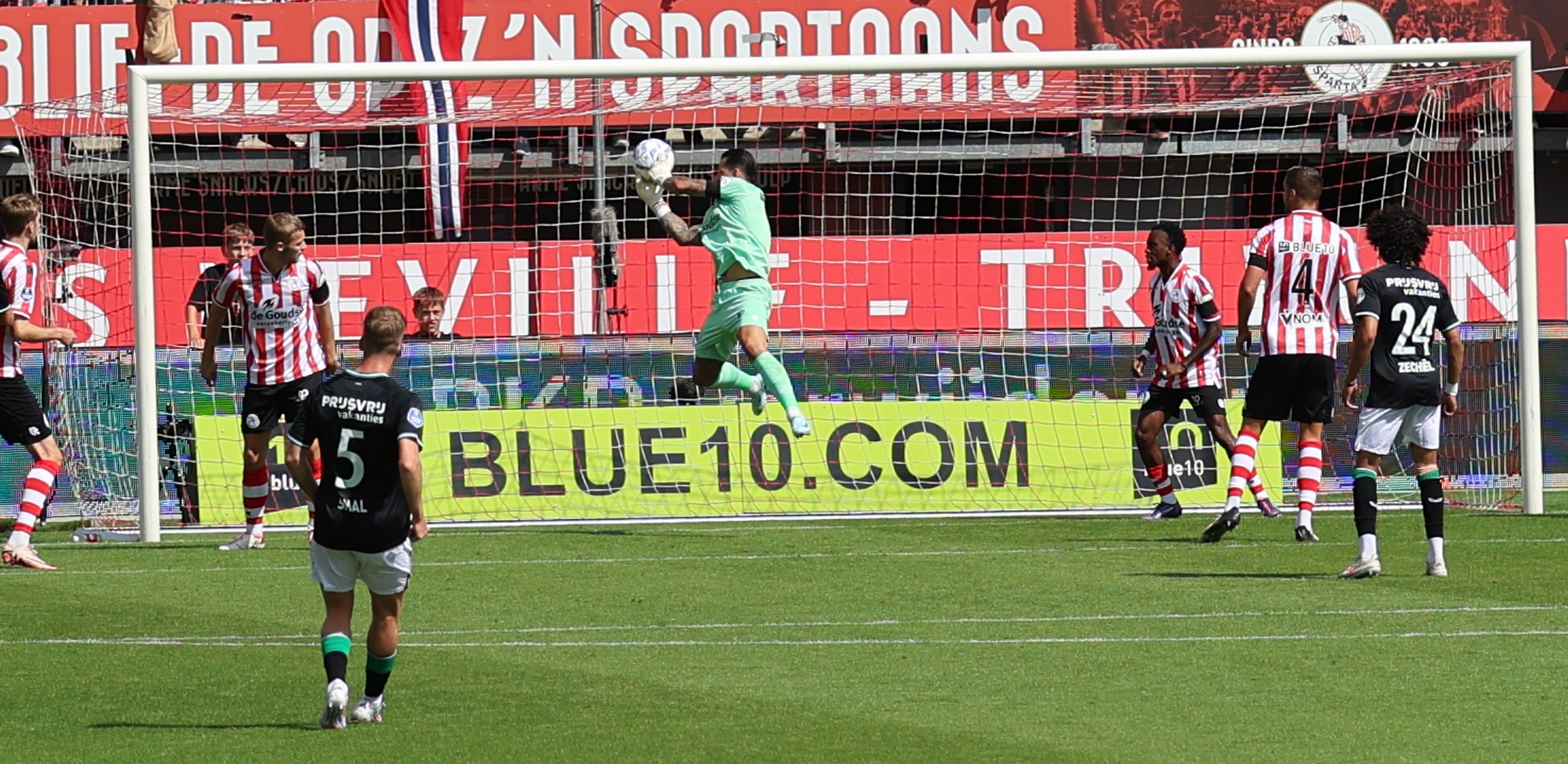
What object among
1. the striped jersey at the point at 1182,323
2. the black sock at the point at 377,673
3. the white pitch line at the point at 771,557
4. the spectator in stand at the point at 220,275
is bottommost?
the white pitch line at the point at 771,557

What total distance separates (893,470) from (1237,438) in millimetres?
3405

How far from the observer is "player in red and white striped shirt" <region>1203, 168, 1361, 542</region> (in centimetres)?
1255

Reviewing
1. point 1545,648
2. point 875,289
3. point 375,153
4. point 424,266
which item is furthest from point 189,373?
point 1545,648

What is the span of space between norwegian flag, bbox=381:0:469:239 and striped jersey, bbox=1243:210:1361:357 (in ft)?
18.4

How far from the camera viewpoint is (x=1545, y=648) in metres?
8.62

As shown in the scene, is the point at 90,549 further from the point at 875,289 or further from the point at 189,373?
the point at 875,289

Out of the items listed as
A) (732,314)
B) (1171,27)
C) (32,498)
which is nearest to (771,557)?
(732,314)

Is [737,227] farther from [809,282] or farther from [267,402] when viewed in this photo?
[809,282]

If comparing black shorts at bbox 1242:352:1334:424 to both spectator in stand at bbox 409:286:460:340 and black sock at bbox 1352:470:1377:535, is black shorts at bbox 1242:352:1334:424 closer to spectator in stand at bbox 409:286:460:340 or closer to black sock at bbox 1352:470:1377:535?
black sock at bbox 1352:470:1377:535

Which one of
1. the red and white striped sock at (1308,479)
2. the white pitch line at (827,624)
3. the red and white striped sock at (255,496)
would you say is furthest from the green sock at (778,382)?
the white pitch line at (827,624)

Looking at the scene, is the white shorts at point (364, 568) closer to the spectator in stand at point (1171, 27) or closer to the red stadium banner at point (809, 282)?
the red stadium banner at point (809, 282)

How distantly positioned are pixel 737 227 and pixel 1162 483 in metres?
3.52

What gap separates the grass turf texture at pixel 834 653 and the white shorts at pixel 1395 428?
2.26ft

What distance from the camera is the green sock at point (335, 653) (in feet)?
23.6
